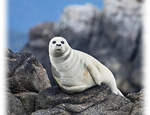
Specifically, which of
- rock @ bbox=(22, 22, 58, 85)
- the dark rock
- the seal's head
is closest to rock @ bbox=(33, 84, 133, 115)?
the dark rock

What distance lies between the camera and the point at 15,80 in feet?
25.7

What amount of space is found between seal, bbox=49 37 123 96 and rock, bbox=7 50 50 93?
692mm

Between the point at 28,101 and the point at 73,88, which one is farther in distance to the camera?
the point at 28,101

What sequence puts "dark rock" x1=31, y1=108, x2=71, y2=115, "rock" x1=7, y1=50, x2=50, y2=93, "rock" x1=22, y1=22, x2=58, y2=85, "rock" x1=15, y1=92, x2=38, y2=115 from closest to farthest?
"dark rock" x1=31, y1=108, x2=71, y2=115
"rock" x1=15, y1=92, x2=38, y2=115
"rock" x1=7, y1=50, x2=50, y2=93
"rock" x1=22, y1=22, x2=58, y2=85

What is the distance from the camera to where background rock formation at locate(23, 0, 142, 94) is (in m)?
24.6

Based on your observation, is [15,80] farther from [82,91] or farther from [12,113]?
[82,91]

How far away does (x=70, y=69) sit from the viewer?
7.43 m

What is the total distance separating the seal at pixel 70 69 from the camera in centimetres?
735

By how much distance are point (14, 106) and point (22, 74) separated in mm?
785

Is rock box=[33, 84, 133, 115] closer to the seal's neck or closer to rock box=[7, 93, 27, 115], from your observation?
rock box=[7, 93, 27, 115]

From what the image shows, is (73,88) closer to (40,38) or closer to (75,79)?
(75,79)

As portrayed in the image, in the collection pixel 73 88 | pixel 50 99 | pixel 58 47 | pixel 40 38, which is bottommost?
pixel 40 38

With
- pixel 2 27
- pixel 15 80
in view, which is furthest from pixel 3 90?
pixel 2 27

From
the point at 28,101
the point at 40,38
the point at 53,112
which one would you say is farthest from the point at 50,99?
the point at 40,38
